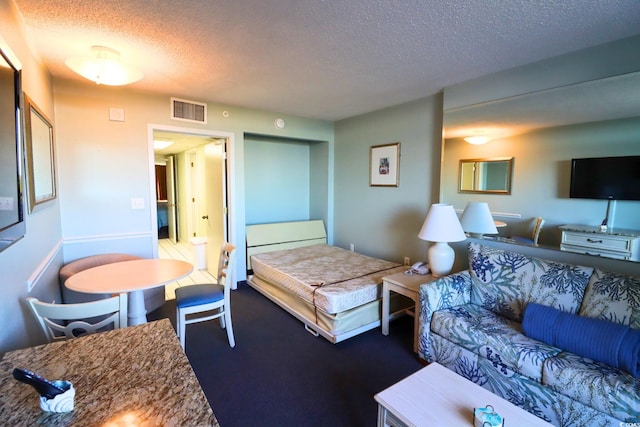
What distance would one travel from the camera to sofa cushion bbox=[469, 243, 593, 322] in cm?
212

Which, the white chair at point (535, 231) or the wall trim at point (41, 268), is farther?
the white chair at point (535, 231)

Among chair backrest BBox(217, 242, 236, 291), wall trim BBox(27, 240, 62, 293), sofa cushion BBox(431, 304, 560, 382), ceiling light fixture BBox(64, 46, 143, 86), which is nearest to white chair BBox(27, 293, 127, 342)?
wall trim BBox(27, 240, 62, 293)

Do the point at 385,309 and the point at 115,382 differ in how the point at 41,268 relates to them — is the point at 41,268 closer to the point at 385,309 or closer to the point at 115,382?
the point at 115,382

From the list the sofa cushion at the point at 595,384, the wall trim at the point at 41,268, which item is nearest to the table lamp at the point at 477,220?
the sofa cushion at the point at 595,384

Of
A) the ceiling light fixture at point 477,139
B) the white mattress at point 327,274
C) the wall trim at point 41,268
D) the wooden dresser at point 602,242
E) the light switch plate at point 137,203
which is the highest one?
the ceiling light fixture at point 477,139

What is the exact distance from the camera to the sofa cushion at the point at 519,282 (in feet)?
6.97

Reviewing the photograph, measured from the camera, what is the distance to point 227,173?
13.1 feet

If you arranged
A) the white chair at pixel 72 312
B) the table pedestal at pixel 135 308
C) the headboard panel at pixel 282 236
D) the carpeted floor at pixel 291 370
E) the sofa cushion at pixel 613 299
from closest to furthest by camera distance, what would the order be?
the white chair at pixel 72 312 → the sofa cushion at pixel 613 299 → the carpeted floor at pixel 291 370 → the table pedestal at pixel 135 308 → the headboard panel at pixel 282 236

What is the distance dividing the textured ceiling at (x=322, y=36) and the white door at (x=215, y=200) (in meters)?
1.28

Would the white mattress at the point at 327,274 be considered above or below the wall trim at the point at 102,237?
below

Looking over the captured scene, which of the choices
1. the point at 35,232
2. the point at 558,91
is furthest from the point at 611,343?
the point at 35,232

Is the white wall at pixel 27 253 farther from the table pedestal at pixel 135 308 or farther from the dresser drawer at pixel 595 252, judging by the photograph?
the dresser drawer at pixel 595 252

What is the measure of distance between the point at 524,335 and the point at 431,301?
2.03 ft

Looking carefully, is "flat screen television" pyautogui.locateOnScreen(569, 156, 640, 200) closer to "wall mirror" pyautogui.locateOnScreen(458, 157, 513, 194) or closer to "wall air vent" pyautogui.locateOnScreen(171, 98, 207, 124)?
"wall mirror" pyautogui.locateOnScreen(458, 157, 513, 194)
